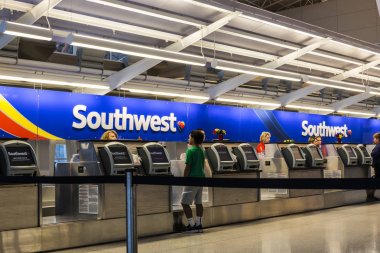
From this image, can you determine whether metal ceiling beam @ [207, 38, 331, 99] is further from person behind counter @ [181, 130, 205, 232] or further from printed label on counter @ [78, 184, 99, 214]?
printed label on counter @ [78, 184, 99, 214]

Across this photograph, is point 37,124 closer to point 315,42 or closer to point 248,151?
point 248,151

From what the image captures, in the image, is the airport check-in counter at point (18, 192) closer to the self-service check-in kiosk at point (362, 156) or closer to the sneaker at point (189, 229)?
the sneaker at point (189, 229)

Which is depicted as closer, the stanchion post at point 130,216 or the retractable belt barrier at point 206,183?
the retractable belt barrier at point 206,183

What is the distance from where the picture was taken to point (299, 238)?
3668 mm

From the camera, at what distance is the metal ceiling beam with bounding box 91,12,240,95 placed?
377 inches

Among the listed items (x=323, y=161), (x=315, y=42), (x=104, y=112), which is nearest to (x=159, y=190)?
(x=323, y=161)

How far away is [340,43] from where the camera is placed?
11727 mm

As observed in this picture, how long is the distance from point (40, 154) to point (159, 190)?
2.60m

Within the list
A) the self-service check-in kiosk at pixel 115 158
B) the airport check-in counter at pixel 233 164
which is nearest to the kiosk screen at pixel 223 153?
the airport check-in counter at pixel 233 164

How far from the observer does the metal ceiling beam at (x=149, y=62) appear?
9578mm

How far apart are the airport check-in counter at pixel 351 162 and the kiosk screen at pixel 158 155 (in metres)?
5.25

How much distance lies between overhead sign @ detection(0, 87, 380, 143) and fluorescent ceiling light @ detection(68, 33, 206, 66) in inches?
110

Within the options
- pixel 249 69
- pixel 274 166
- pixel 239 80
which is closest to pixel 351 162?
pixel 274 166

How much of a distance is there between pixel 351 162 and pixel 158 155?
225 inches
